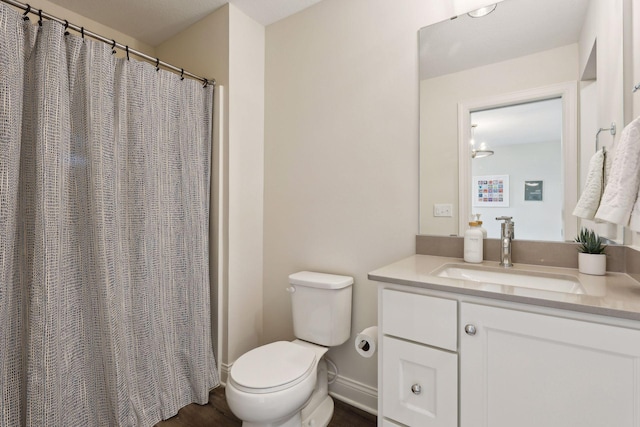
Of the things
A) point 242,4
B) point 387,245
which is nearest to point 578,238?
point 387,245

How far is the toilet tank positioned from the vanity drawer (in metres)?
0.57

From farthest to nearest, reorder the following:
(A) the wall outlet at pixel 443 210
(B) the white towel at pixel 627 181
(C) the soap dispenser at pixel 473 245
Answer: (A) the wall outlet at pixel 443 210 < (C) the soap dispenser at pixel 473 245 < (B) the white towel at pixel 627 181

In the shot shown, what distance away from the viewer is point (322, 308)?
1722mm

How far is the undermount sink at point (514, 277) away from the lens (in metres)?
1.16

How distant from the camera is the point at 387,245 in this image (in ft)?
5.60

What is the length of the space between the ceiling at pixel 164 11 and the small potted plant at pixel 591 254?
1.93m

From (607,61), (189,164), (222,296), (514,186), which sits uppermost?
(607,61)

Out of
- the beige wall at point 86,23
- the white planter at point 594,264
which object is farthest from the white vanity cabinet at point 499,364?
the beige wall at point 86,23

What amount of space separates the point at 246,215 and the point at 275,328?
2.66 ft

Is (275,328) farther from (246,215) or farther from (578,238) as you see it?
(578,238)

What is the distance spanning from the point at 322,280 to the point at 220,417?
0.93m

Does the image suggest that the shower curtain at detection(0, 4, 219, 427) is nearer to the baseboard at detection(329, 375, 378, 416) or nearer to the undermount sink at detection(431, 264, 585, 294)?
the baseboard at detection(329, 375, 378, 416)

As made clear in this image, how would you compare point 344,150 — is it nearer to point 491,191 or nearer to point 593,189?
point 491,191

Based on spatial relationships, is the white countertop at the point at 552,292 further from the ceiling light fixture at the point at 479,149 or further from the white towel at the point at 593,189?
the ceiling light fixture at the point at 479,149
